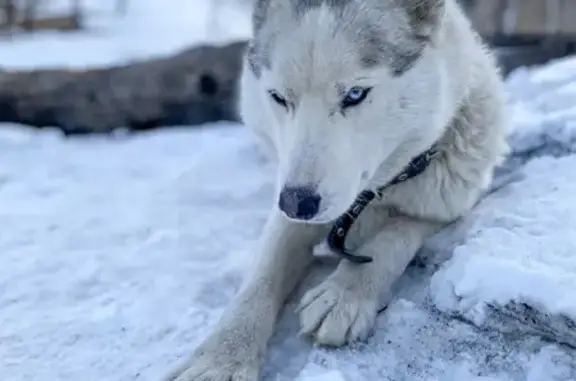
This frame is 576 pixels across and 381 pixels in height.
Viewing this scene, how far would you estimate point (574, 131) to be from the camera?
8.86 feet

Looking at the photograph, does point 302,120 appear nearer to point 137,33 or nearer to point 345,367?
point 345,367

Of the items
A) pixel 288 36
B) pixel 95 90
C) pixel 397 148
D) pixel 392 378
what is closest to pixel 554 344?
pixel 392 378

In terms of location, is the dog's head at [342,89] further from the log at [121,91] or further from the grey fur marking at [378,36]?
the log at [121,91]

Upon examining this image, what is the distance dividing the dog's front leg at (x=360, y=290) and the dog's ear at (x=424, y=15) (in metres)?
0.51

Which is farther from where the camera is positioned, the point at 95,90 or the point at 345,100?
the point at 95,90

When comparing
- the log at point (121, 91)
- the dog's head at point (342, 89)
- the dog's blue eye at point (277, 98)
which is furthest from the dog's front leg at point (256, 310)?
the log at point (121, 91)

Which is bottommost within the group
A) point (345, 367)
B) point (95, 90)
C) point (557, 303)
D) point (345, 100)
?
point (95, 90)

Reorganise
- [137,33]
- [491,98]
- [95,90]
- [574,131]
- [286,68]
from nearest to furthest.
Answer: [286,68] < [491,98] < [574,131] < [95,90] < [137,33]

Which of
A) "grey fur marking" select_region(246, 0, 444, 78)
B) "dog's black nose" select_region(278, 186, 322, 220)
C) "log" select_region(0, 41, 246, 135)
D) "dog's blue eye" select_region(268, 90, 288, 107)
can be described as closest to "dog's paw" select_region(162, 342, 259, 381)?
"dog's black nose" select_region(278, 186, 322, 220)

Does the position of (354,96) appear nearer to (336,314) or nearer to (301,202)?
(301,202)

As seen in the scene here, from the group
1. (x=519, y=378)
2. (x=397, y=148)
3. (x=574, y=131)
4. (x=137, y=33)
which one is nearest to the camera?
(x=519, y=378)

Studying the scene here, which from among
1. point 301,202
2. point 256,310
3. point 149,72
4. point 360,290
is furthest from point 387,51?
point 149,72

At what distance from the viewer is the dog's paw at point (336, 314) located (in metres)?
1.84

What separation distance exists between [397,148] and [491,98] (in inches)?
17.8
